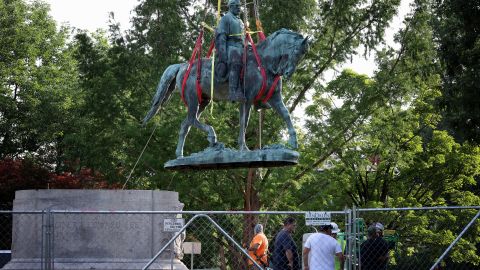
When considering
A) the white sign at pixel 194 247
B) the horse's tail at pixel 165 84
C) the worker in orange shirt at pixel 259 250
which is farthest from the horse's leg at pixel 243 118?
the white sign at pixel 194 247

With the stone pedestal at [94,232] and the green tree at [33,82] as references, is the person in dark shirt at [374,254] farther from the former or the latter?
the green tree at [33,82]

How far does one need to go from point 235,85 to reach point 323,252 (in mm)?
2418

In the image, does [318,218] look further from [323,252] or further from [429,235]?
[429,235]

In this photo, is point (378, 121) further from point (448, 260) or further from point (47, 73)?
point (47, 73)

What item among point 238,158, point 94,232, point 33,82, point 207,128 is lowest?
point 94,232

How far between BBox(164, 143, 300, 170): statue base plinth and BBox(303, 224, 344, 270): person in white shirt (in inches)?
42.3

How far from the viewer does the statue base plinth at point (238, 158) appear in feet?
42.7

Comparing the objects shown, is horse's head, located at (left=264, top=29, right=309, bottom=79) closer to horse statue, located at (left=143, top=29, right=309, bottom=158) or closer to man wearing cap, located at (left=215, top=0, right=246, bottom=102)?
horse statue, located at (left=143, top=29, right=309, bottom=158)

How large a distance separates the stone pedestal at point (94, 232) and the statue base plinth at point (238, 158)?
973 mm

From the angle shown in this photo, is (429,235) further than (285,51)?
Yes

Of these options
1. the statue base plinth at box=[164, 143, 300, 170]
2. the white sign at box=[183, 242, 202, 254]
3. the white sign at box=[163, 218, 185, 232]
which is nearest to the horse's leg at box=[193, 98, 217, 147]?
the statue base plinth at box=[164, 143, 300, 170]

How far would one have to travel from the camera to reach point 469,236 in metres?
31.8

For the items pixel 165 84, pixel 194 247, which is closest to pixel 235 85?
pixel 165 84

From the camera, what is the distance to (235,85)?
527 inches
